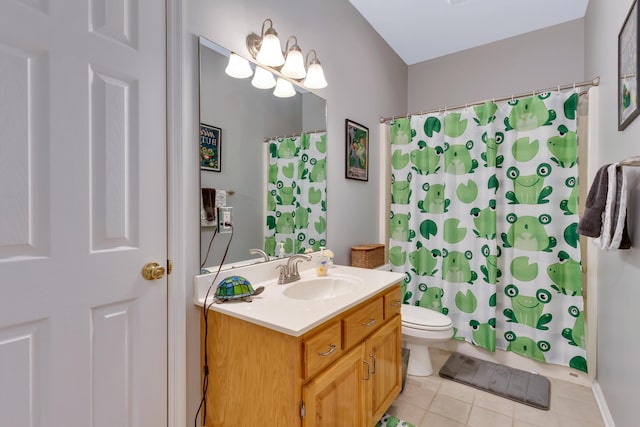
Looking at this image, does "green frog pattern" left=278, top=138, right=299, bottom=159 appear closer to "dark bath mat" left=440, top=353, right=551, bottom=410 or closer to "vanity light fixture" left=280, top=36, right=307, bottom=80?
"vanity light fixture" left=280, top=36, right=307, bottom=80

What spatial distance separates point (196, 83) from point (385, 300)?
1345 mm

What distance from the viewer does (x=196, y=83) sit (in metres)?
1.26

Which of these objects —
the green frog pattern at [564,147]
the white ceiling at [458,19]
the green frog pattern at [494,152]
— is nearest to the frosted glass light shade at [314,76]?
the white ceiling at [458,19]

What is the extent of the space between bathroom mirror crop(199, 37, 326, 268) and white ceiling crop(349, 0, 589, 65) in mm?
1141

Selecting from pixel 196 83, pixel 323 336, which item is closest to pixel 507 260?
pixel 323 336

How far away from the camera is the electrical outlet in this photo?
136 centimetres

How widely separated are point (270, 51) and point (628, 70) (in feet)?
5.24

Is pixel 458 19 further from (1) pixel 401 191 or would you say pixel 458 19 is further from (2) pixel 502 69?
(1) pixel 401 191

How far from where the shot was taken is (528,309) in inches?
84.1

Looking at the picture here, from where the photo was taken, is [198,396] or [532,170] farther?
[532,170]
